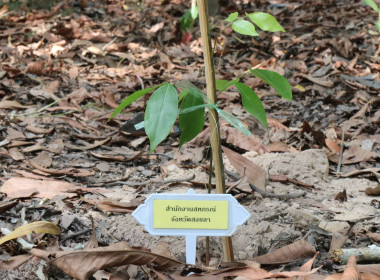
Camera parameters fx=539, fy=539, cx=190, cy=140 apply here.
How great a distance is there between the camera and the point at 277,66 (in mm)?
3840

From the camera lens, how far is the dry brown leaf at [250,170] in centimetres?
201

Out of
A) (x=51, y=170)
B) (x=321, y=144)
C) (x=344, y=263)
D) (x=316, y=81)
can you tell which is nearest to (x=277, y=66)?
(x=316, y=81)

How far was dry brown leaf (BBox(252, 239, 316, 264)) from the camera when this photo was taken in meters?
1.40

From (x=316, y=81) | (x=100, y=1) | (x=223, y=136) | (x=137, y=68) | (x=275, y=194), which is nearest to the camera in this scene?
(x=275, y=194)

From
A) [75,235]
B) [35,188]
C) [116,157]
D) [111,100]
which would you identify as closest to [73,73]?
[111,100]

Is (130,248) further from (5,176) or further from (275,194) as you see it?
(5,176)

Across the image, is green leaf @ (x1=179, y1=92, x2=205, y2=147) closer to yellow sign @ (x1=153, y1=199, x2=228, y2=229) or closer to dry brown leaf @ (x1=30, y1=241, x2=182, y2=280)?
yellow sign @ (x1=153, y1=199, x2=228, y2=229)

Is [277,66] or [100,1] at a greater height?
[100,1]

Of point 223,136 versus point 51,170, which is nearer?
point 51,170

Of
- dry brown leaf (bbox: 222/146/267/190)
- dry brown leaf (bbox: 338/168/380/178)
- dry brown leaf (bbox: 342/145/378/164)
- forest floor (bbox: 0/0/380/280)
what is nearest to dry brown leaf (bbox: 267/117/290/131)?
forest floor (bbox: 0/0/380/280)

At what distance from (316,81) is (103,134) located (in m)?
1.53

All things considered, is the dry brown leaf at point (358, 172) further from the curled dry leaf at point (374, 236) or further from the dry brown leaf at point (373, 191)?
the curled dry leaf at point (374, 236)

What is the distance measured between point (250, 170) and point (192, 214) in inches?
33.0

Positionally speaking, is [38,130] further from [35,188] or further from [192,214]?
[192,214]
